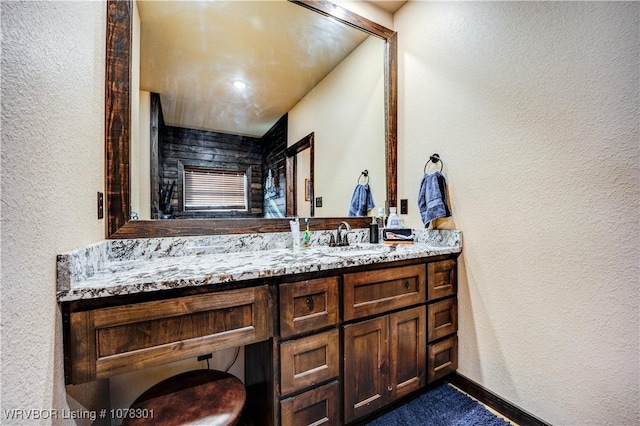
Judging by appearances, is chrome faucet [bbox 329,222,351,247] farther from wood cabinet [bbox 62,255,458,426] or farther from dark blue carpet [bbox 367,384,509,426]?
dark blue carpet [bbox 367,384,509,426]

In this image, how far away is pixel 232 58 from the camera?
1.55 m

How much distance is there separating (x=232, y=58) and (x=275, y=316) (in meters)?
1.43

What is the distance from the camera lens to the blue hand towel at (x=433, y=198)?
160 cm

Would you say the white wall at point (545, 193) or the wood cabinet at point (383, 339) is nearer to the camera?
the white wall at point (545, 193)

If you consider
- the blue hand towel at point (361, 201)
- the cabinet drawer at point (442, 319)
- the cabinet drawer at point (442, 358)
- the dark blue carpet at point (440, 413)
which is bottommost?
the dark blue carpet at point (440, 413)

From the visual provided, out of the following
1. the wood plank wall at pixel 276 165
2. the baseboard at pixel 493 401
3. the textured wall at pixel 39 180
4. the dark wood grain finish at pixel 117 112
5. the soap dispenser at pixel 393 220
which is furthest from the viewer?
the soap dispenser at pixel 393 220

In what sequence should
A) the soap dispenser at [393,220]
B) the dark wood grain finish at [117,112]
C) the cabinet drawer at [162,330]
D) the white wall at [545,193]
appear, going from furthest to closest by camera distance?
1. the soap dispenser at [393,220]
2. the dark wood grain finish at [117,112]
3. the white wall at [545,193]
4. the cabinet drawer at [162,330]

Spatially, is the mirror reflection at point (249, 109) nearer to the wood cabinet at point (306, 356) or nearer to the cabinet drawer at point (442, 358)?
the wood cabinet at point (306, 356)

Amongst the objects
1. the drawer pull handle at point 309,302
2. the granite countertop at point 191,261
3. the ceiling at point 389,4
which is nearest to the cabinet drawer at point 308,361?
the drawer pull handle at point 309,302

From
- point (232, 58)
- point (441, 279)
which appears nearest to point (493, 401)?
point (441, 279)

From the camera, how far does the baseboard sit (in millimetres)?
1293

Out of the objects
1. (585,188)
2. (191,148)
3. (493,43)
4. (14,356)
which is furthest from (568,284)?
(191,148)

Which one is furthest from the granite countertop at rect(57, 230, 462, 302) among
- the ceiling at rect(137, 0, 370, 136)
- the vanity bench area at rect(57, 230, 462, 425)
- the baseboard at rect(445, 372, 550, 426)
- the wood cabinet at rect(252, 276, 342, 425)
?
the baseboard at rect(445, 372, 550, 426)

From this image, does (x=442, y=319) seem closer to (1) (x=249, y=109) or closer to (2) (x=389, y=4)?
(1) (x=249, y=109)
